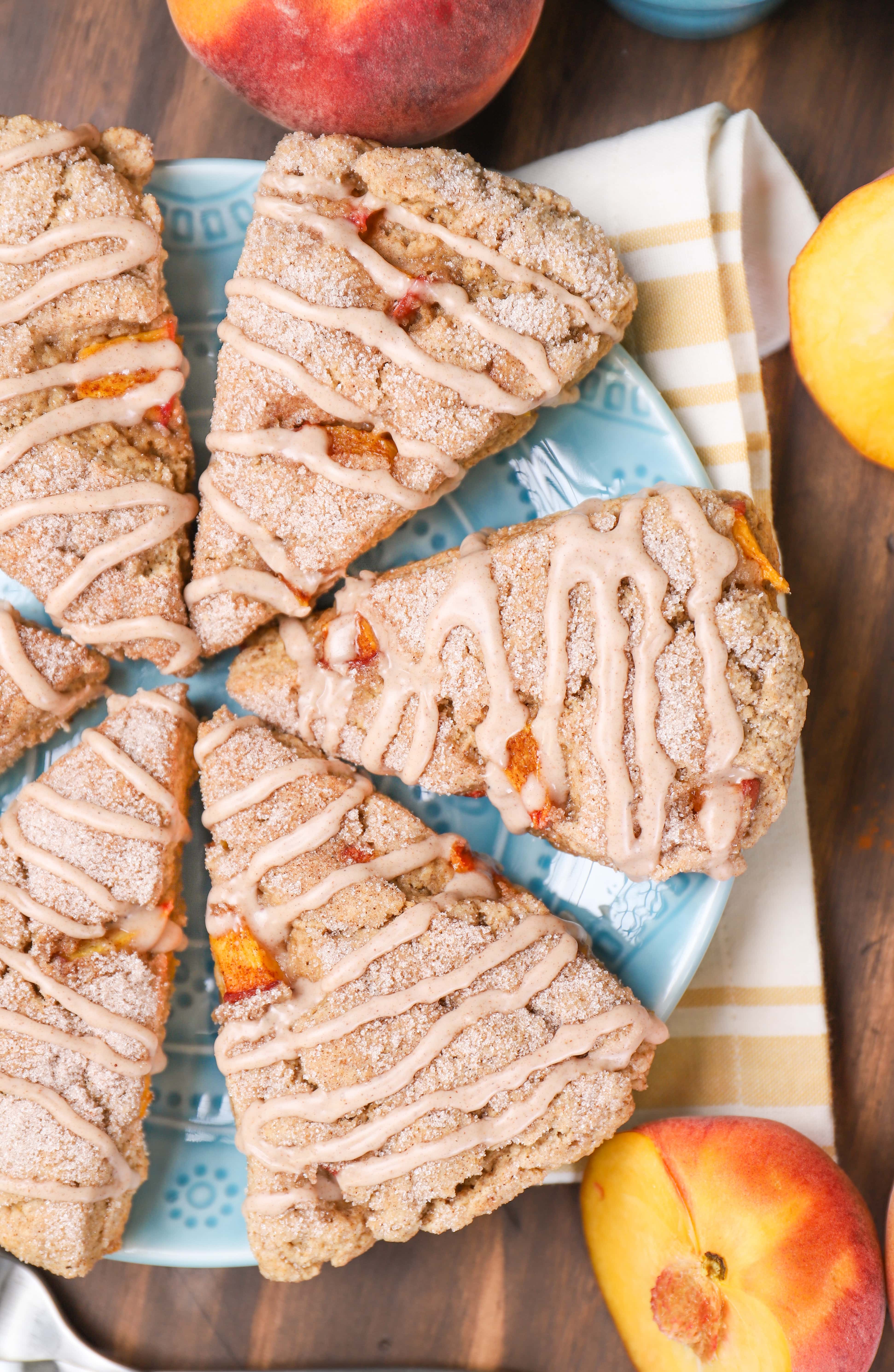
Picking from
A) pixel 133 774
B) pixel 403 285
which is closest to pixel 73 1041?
pixel 133 774

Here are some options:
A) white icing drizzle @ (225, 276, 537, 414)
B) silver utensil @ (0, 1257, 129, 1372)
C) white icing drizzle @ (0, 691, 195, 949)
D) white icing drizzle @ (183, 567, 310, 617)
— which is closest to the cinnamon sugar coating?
white icing drizzle @ (0, 691, 195, 949)

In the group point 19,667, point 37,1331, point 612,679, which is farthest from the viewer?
point 37,1331

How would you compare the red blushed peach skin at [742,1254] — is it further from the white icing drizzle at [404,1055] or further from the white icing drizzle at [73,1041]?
the white icing drizzle at [73,1041]

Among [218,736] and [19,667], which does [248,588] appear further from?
[19,667]

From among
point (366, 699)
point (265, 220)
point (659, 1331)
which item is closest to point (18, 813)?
point (366, 699)

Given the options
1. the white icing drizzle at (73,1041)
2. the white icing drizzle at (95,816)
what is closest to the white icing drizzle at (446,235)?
the white icing drizzle at (95,816)
